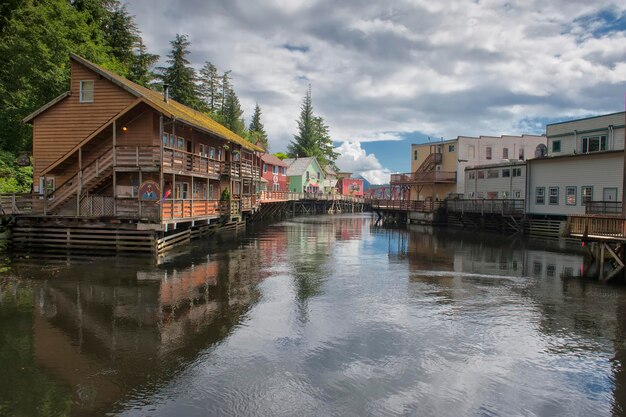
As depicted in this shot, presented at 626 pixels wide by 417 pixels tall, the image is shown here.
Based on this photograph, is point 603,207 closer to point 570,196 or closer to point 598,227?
point 570,196

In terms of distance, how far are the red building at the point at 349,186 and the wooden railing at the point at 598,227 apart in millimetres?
86834

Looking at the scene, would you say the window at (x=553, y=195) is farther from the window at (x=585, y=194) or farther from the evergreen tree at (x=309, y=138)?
the evergreen tree at (x=309, y=138)

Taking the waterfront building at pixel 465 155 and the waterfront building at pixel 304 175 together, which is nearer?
the waterfront building at pixel 465 155

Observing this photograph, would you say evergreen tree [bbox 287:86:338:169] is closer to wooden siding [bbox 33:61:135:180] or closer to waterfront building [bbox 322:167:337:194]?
waterfront building [bbox 322:167:337:194]

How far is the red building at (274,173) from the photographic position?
72.3 metres

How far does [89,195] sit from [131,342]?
1625 cm

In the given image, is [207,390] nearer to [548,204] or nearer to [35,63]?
[35,63]

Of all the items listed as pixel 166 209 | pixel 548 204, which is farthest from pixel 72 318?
pixel 548 204

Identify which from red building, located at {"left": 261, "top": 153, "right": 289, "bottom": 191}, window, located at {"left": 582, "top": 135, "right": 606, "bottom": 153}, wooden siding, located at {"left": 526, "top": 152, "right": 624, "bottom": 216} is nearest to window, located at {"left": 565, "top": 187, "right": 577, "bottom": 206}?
wooden siding, located at {"left": 526, "top": 152, "right": 624, "bottom": 216}

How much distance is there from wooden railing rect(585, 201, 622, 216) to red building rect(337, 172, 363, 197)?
7425cm

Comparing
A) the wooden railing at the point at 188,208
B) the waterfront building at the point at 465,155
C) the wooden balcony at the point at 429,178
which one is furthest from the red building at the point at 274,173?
the wooden railing at the point at 188,208

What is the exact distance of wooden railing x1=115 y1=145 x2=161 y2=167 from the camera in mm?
23250

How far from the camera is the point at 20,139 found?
113 feet

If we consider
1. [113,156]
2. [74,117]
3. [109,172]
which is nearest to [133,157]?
[113,156]
